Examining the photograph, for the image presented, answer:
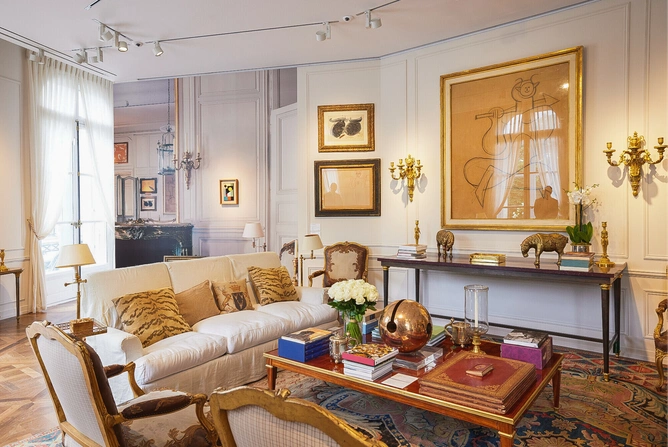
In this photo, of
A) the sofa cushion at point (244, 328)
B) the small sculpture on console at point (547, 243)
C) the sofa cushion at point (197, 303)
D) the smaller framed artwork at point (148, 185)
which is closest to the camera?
the sofa cushion at point (244, 328)

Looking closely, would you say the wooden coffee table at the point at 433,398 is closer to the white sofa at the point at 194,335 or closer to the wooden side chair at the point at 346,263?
the white sofa at the point at 194,335

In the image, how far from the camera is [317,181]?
5.69m

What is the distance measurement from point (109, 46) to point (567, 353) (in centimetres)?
587

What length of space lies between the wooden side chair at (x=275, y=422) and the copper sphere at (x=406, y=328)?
1.60 meters

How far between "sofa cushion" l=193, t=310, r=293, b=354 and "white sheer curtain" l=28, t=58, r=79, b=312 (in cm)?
364

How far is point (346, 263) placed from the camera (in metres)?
5.32

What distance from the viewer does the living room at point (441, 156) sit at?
3.80m

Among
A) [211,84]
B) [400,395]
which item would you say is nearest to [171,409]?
[400,395]

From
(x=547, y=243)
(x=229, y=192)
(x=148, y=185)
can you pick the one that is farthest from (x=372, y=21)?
(x=148, y=185)

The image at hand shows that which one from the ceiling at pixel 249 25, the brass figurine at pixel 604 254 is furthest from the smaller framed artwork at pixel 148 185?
the brass figurine at pixel 604 254

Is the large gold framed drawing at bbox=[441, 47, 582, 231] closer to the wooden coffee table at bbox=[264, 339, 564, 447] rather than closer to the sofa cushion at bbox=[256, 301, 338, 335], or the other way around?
the sofa cushion at bbox=[256, 301, 338, 335]

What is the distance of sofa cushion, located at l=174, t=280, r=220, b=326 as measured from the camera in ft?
11.5

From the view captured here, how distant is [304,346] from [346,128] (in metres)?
3.50

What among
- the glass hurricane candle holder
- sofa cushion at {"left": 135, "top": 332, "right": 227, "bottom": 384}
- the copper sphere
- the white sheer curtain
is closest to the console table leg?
the glass hurricane candle holder
